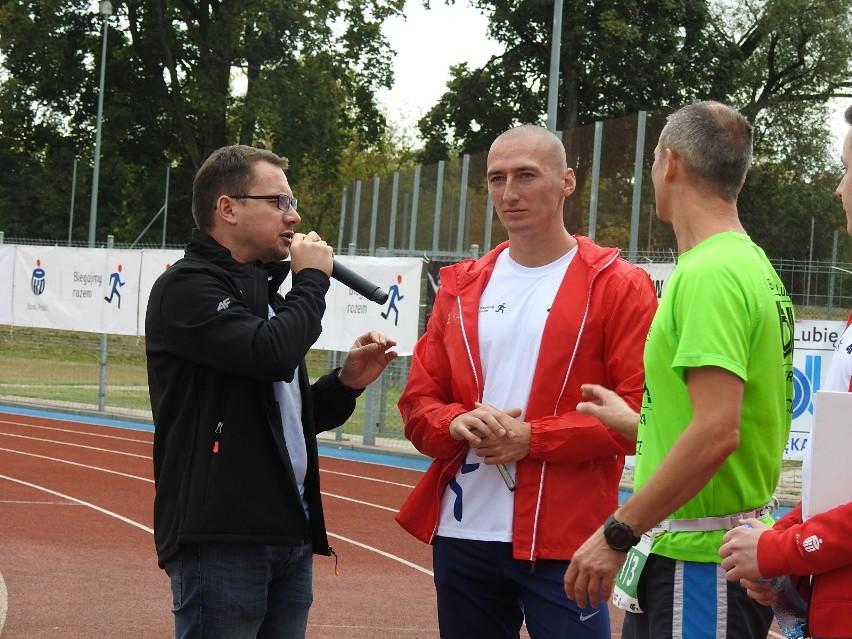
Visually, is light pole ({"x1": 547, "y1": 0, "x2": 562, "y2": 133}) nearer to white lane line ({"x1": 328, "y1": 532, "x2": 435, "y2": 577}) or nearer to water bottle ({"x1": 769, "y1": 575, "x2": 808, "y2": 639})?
white lane line ({"x1": 328, "y1": 532, "x2": 435, "y2": 577})

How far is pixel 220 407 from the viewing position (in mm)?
3162

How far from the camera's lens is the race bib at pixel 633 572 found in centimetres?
275

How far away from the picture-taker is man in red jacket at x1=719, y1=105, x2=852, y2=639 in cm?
237

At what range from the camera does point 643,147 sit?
12.8 m

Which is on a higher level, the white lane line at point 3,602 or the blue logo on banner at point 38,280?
the blue logo on banner at point 38,280

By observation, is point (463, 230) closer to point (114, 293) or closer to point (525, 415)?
point (114, 293)

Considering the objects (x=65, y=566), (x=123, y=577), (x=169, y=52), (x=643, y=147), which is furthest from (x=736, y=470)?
(x=169, y=52)

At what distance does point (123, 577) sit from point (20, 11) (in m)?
31.1

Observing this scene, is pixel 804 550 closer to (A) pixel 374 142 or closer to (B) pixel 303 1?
(B) pixel 303 1

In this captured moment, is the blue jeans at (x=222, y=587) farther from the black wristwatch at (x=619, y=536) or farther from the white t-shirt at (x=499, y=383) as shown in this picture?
the black wristwatch at (x=619, y=536)

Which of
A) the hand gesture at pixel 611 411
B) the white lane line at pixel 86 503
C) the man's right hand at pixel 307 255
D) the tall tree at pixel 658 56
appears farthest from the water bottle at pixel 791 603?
the tall tree at pixel 658 56

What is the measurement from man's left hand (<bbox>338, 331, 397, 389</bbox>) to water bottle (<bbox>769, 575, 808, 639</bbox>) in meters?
1.55

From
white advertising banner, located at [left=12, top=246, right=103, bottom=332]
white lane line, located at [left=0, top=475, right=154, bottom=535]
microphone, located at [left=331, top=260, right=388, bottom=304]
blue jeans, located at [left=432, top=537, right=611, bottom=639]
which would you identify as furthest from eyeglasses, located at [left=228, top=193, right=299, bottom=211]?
white advertising banner, located at [left=12, top=246, right=103, bottom=332]

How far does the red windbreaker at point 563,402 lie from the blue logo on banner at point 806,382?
7.39 metres
